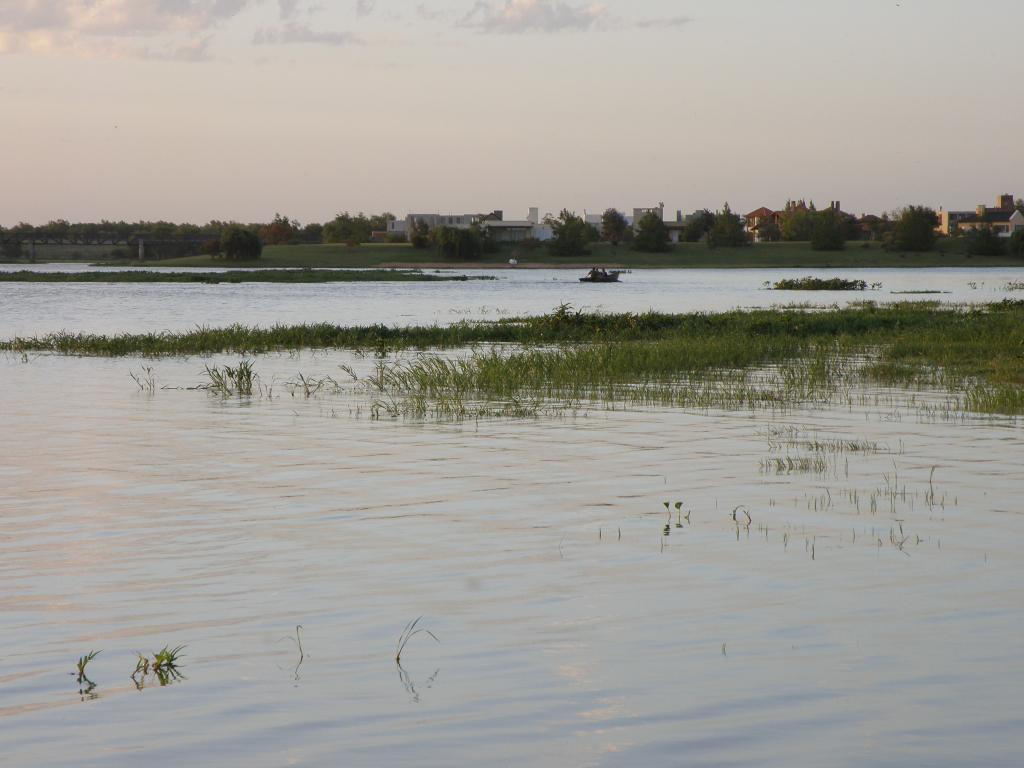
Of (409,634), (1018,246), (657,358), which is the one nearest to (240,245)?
(1018,246)

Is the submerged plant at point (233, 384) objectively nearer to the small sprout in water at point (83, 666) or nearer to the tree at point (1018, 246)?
the small sprout in water at point (83, 666)

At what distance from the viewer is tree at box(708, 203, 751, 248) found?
632ft

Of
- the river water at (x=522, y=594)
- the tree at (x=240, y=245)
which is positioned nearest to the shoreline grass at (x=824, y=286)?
the river water at (x=522, y=594)

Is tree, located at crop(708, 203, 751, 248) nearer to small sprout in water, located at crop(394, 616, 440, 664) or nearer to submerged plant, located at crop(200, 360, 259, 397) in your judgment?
submerged plant, located at crop(200, 360, 259, 397)

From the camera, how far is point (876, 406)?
69.9 ft

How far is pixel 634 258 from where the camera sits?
186 m

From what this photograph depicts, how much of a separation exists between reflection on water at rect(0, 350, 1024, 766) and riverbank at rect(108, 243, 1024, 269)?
154 m

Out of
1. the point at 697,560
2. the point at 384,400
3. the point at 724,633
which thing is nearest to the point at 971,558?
the point at 697,560

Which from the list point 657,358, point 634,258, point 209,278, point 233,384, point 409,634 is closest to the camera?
point 409,634

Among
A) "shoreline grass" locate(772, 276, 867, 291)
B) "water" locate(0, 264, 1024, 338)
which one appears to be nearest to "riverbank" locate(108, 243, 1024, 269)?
"water" locate(0, 264, 1024, 338)

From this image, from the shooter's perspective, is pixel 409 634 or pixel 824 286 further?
pixel 824 286

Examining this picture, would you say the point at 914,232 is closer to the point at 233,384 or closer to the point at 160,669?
the point at 233,384

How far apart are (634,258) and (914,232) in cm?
3996

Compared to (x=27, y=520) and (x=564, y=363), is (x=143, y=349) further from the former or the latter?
(x=27, y=520)
